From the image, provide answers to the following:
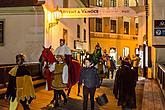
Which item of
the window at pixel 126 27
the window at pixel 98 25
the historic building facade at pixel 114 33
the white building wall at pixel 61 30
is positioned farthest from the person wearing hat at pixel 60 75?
the window at pixel 126 27

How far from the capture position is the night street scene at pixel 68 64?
9570mm

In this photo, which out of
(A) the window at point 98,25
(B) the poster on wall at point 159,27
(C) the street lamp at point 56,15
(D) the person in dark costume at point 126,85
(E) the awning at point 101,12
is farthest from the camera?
(A) the window at point 98,25

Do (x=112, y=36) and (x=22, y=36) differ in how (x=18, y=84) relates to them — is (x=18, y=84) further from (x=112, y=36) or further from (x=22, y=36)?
(x=112, y=36)

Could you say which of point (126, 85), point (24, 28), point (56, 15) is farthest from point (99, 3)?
point (126, 85)

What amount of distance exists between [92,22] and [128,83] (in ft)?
128

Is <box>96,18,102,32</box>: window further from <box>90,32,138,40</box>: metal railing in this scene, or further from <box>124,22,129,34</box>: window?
<box>124,22,129,34</box>: window

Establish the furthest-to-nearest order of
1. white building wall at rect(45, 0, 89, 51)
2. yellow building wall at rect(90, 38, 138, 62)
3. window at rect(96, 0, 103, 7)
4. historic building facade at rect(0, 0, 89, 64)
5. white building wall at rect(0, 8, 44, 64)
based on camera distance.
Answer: window at rect(96, 0, 103, 7) < yellow building wall at rect(90, 38, 138, 62) < white building wall at rect(45, 0, 89, 51) < white building wall at rect(0, 8, 44, 64) < historic building facade at rect(0, 0, 89, 64)

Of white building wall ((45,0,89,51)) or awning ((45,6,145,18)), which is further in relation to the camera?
white building wall ((45,0,89,51))

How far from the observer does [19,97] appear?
337 inches

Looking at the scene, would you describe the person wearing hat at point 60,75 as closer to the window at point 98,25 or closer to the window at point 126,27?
the window at point 98,25

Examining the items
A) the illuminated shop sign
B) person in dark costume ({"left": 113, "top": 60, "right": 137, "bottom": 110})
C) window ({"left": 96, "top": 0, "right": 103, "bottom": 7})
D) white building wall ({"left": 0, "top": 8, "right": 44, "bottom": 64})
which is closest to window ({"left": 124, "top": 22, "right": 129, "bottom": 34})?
window ({"left": 96, "top": 0, "right": 103, "bottom": 7})

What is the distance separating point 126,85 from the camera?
952 cm

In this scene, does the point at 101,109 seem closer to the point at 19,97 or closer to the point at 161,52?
the point at 19,97

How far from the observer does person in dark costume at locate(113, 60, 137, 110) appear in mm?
9453
